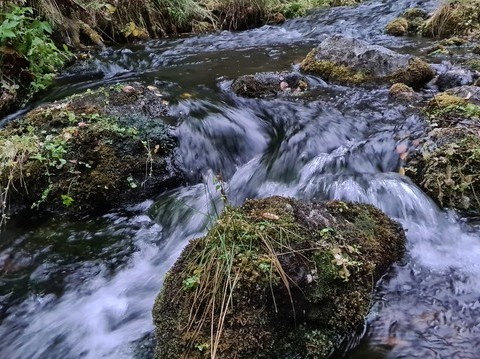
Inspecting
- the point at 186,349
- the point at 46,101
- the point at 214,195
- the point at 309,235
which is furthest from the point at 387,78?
the point at 186,349

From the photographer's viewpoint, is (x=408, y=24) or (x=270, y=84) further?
(x=408, y=24)

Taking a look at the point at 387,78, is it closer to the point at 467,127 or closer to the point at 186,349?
the point at 467,127

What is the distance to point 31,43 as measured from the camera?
5672 mm

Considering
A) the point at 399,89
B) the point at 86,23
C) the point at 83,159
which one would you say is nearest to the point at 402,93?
the point at 399,89

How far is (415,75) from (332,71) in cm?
115

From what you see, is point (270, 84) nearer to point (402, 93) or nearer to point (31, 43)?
point (402, 93)

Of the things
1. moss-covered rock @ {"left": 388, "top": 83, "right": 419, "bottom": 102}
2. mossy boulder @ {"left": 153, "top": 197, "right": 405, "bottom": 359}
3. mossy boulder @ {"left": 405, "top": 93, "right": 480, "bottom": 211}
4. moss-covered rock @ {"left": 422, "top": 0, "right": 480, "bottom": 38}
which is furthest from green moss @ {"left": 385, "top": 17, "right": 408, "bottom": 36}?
mossy boulder @ {"left": 153, "top": 197, "right": 405, "bottom": 359}

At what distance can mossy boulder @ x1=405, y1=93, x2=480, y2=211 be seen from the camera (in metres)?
3.42

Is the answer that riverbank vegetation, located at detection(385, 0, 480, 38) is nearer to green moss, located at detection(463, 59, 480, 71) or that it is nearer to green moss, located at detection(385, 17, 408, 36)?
green moss, located at detection(385, 17, 408, 36)

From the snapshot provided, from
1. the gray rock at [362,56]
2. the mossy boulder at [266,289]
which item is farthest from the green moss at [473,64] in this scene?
the mossy boulder at [266,289]

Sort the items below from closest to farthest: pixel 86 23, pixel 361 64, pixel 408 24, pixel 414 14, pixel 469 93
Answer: pixel 469 93 → pixel 361 64 → pixel 86 23 → pixel 408 24 → pixel 414 14

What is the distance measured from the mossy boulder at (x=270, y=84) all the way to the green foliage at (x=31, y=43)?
264 centimetres

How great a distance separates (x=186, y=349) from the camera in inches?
80.1

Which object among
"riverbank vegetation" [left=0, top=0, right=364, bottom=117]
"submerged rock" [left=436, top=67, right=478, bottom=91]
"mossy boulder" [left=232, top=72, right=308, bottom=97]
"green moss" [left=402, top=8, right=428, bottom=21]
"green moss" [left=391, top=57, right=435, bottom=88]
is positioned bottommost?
"submerged rock" [left=436, top=67, right=478, bottom=91]
